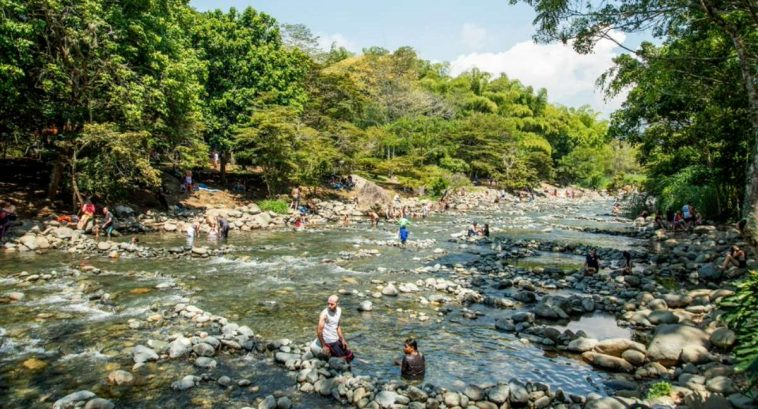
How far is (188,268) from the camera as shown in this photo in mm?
18266

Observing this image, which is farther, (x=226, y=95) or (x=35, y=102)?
(x=226, y=95)

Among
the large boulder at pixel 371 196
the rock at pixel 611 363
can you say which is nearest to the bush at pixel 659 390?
the rock at pixel 611 363

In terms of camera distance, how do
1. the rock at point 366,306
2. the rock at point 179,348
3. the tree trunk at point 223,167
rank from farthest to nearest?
the tree trunk at point 223,167, the rock at point 366,306, the rock at point 179,348

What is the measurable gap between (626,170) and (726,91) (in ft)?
285

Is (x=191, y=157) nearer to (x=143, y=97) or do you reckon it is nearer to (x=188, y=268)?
(x=143, y=97)

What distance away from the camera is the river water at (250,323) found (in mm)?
8766

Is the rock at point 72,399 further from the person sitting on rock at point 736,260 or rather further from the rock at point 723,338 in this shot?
the person sitting on rock at point 736,260

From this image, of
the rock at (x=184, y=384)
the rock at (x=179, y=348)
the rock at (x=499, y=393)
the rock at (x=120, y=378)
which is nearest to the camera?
the rock at (x=499, y=393)

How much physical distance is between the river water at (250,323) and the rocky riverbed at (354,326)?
5cm

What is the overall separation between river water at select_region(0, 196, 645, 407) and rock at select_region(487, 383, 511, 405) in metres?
0.79

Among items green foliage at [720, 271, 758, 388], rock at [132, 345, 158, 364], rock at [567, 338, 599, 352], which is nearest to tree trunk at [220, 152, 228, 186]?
rock at [132, 345, 158, 364]

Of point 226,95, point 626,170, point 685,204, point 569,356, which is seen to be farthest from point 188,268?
point 626,170

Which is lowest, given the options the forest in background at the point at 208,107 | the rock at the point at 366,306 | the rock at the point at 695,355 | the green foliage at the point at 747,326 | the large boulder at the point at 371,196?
the rock at the point at 366,306

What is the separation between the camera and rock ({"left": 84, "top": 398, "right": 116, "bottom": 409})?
7484 mm
